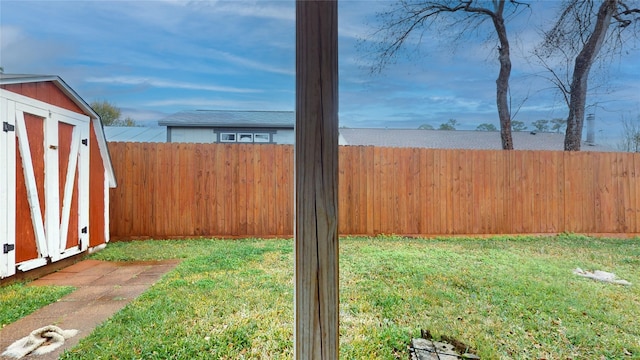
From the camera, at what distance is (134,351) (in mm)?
1052

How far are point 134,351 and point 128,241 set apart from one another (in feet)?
5.18

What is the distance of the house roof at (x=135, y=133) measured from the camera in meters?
2.29

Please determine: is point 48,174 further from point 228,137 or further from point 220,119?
point 228,137

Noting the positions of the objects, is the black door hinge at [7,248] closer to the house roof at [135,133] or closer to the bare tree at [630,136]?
the house roof at [135,133]

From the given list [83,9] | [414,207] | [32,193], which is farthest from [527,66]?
[32,193]

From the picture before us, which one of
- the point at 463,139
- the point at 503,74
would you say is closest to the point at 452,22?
the point at 503,74

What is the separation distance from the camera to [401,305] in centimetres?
138

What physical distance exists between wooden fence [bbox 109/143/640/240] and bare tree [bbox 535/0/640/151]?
1.38 ft

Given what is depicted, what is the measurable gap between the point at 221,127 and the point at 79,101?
1.00 m

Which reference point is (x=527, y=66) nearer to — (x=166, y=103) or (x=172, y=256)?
(x=166, y=103)

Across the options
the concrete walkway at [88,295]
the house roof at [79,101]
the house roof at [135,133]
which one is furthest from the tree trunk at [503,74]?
the house roof at [79,101]

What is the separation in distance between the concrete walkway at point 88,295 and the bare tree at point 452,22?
70.8 inches

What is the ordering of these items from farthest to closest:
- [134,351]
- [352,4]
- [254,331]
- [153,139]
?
[153,139] → [352,4] → [254,331] → [134,351]

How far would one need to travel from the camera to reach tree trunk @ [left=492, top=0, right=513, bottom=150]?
194cm
